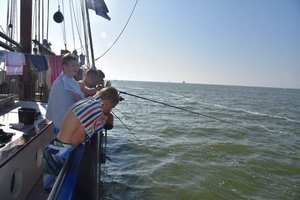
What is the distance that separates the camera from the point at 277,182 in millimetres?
8656

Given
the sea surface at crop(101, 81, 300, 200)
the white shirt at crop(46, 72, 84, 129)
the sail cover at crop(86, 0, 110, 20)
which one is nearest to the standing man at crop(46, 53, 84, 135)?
the white shirt at crop(46, 72, 84, 129)

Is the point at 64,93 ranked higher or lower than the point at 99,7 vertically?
lower

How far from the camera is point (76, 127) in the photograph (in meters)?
2.72

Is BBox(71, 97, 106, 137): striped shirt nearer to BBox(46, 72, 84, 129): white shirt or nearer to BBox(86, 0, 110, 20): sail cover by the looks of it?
BBox(46, 72, 84, 129): white shirt

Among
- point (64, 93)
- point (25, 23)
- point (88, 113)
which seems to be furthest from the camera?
point (25, 23)

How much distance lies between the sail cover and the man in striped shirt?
901cm

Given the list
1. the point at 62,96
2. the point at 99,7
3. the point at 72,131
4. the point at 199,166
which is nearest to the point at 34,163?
the point at 62,96

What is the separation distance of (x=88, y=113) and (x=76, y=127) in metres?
0.18

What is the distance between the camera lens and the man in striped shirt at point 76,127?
2680 mm

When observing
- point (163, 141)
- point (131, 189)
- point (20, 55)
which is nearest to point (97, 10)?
point (20, 55)

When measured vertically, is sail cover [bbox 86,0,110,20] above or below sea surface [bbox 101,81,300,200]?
above

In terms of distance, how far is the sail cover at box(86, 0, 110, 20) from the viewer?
11234mm

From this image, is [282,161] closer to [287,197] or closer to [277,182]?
[277,182]

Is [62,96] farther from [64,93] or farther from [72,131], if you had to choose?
[72,131]
